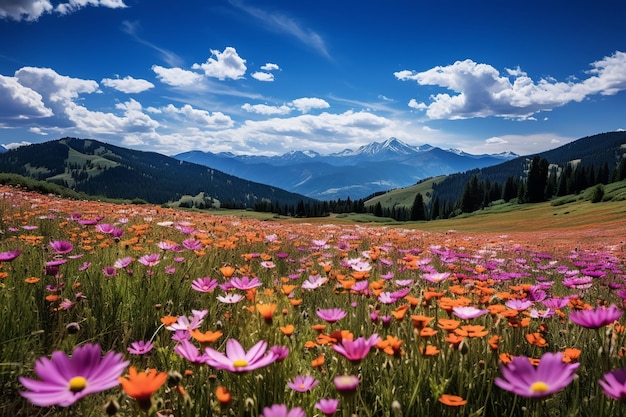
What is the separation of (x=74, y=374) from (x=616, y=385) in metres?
1.63

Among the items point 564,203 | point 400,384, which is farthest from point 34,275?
point 564,203

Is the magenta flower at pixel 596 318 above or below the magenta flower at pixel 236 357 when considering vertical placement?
above

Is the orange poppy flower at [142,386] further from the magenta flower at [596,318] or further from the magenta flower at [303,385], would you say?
the magenta flower at [596,318]

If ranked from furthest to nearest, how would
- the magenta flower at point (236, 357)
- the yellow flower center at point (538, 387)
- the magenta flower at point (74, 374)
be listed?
the magenta flower at point (236, 357) < the yellow flower center at point (538, 387) < the magenta flower at point (74, 374)

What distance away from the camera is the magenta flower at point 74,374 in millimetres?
956

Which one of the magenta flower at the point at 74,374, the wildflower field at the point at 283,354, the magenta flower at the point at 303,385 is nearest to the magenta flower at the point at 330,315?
the wildflower field at the point at 283,354

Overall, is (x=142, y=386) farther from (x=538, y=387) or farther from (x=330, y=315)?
(x=538, y=387)

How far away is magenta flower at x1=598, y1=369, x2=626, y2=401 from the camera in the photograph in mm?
1127

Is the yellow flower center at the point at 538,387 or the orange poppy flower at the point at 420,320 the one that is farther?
the orange poppy flower at the point at 420,320

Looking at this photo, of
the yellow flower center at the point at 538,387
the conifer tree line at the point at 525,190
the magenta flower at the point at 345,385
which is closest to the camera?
the yellow flower center at the point at 538,387

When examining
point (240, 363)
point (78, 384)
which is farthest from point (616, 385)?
point (78, 384)

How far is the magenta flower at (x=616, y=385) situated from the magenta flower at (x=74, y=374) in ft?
4.50

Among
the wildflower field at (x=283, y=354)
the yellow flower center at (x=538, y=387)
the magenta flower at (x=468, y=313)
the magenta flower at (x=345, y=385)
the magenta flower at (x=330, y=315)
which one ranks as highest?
the yellow flower center at (x=538, y=387)

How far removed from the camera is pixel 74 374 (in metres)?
1.08
